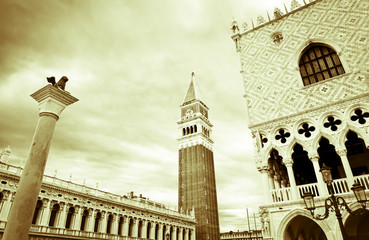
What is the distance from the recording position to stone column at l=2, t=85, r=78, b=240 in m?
5.51

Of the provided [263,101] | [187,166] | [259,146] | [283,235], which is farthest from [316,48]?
[187,166]

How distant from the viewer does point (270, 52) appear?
584 inches

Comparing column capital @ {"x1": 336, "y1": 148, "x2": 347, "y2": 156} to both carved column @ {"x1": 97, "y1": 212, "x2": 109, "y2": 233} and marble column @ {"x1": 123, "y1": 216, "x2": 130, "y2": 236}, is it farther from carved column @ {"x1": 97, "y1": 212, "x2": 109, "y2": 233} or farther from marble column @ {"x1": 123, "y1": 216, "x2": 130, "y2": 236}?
marble column @ {"x1": 123, "y1": 216, "x2": 130, "y2": 236}

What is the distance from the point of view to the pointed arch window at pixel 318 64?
12.9 metres

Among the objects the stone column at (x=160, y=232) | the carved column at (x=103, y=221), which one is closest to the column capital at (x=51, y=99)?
the carved column at (x=103, y=221)

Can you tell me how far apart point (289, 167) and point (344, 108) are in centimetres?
374

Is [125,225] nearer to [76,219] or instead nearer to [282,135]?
[76,219]

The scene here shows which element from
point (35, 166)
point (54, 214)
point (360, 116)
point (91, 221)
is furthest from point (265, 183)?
point (91, 221)

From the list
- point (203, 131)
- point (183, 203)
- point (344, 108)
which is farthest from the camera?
point (203, 131)

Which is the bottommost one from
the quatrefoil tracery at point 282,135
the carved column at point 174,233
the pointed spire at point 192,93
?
the carved column at point 174,233

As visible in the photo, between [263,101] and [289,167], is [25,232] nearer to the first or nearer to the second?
[289,167]

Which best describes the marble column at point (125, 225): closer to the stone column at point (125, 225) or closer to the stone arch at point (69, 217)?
the stone column at point (125, 225)

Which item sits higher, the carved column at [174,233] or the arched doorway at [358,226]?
the carved column at [174,233]

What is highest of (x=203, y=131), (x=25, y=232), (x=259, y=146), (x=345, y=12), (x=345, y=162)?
(x=203, y=131)
